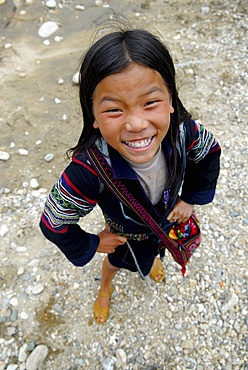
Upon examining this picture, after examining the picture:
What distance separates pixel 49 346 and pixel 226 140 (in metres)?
2.08

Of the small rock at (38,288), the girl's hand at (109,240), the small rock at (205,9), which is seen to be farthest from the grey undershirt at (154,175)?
the small rock at (205,9)

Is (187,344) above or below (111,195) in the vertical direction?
below

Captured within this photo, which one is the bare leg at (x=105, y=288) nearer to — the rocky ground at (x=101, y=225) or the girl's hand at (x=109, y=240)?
the rocky ground at (x=101, y=225)

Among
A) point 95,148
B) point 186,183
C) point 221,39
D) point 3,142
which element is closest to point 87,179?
point 95,148

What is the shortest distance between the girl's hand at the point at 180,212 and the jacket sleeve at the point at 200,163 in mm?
29

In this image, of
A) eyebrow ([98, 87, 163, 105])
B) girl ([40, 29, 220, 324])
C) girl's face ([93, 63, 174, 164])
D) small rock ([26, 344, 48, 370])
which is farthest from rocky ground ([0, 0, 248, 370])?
eyebrow ([98, 87, 163, 105])

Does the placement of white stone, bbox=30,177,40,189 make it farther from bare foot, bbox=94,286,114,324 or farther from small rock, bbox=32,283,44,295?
bare foot, bbox=94,286,114,324

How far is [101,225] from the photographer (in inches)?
109

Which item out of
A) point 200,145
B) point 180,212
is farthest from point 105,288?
point 200,145

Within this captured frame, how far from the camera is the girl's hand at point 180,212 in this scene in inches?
70.2

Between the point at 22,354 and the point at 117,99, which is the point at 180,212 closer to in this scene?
the point at 117,99

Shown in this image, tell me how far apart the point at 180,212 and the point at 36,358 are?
49.2 inches

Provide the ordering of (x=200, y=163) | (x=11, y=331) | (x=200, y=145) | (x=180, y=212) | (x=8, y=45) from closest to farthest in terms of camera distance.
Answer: (x=200, y=145)
(x=200, y=163)
(x=180, y=212)
(x=11, y=331)
(x=8, y=45)

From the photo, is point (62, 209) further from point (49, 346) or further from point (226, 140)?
point (226, 140)
